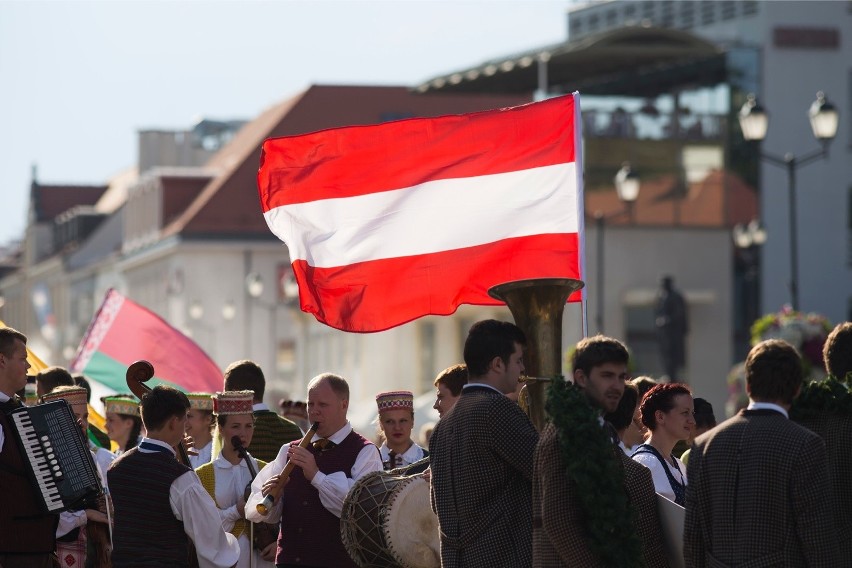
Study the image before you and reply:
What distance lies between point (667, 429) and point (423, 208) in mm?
3090

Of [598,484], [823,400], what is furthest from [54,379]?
[823,400]

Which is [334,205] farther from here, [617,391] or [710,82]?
[710,82]

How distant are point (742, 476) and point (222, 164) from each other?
62.9 metres

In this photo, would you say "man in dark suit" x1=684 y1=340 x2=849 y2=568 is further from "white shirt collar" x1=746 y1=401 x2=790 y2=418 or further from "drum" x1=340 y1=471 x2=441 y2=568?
"drum" x1=340 y1=471 x2=441 y2=568

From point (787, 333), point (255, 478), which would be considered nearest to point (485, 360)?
point (255, 478)

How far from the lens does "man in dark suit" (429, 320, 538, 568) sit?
285 inches

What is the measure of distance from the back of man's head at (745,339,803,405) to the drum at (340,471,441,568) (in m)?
2.26

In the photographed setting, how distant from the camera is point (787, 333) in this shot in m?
22.3

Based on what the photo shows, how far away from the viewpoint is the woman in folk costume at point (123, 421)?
11523 millimetres

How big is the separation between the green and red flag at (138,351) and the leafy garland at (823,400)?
295 inches

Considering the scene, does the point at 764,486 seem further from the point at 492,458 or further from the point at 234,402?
the point at 234,402

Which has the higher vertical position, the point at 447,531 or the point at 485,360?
the point at 485,360

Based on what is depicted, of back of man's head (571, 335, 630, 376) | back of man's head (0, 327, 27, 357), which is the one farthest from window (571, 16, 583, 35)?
back of man's head (571, 335, 630, 376)

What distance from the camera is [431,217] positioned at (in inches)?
429
